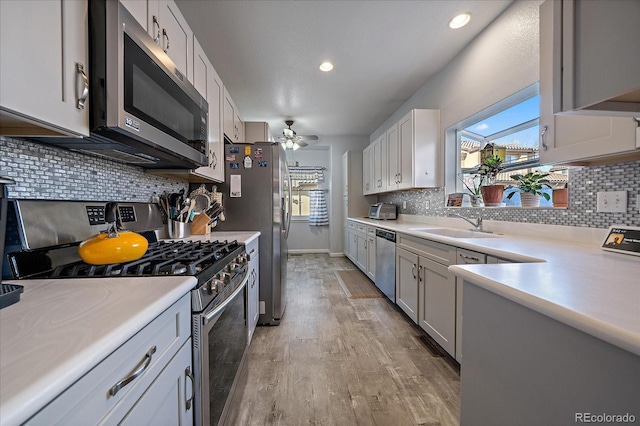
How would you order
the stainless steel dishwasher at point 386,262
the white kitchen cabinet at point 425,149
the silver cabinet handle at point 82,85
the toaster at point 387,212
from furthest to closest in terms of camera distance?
1. the toaster at point 387,212
2. the white kitchen cabinet at point 425,149
3. the stainless steel dishwasher at point 386,262
4. the silver cabinet handle at point 82,85

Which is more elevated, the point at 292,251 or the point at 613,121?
the point at 613,121

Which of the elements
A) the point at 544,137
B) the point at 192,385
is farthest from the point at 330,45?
the point at 192,385

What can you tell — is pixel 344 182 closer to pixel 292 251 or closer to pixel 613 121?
pixel 292 251

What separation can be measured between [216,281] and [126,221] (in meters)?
0.74

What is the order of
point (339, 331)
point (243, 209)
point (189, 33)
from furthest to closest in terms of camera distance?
point (243, 209) < point (339, 331) < point (189, 33)

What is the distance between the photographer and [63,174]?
109cm

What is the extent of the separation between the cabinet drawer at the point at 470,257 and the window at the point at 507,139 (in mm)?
821

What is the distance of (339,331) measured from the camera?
2.29 m

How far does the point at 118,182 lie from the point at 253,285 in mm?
1127

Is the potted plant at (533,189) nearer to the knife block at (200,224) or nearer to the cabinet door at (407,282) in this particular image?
the cabinet door at (407,282)

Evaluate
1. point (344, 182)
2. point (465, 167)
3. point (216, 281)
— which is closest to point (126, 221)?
point (216, 281)

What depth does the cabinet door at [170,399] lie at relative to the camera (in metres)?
0.62

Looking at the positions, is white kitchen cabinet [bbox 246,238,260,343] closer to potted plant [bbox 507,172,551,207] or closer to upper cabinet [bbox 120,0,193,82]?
upper cabinet [bbox 120,0,193,82]

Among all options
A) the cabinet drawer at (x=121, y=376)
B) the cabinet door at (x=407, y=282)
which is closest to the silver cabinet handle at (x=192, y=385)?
the cabinet drawer at (x=121, y=376)
